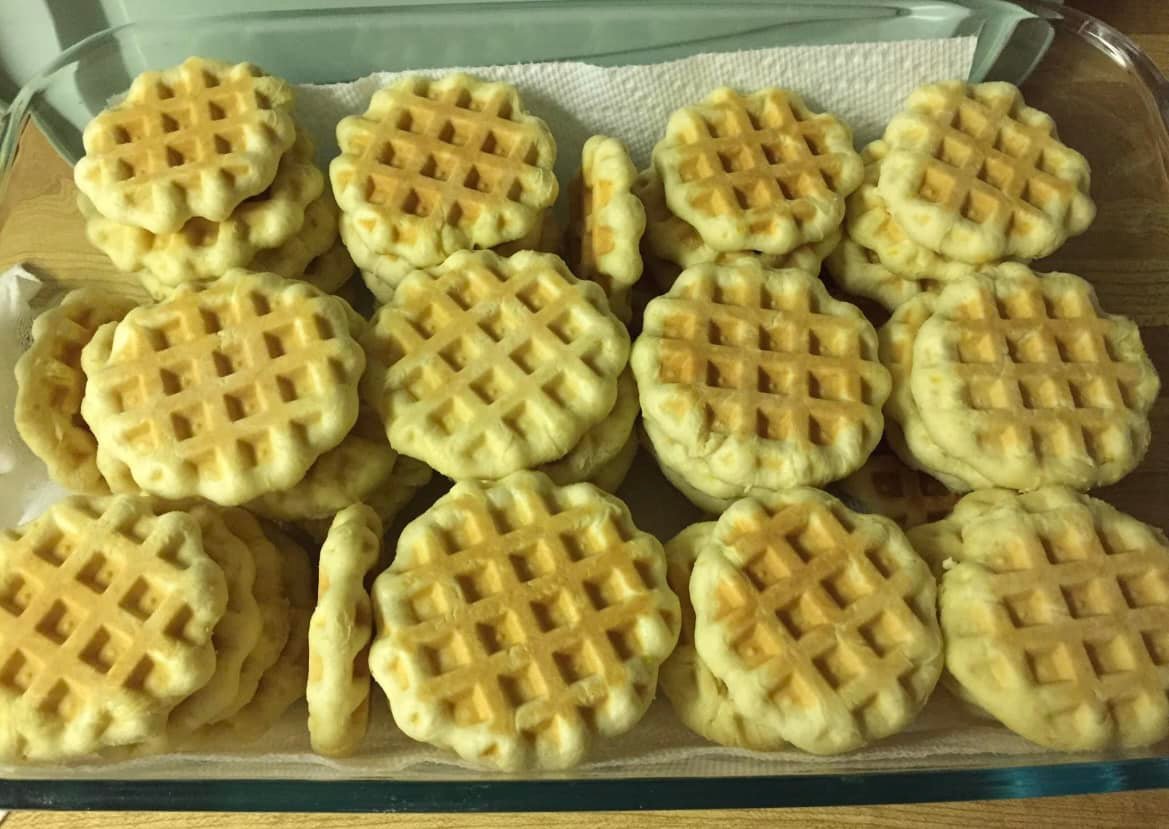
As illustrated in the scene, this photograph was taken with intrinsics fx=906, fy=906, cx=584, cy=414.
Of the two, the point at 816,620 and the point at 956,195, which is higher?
the point at 956,195

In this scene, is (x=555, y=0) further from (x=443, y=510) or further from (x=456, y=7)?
(x=443, y=510)

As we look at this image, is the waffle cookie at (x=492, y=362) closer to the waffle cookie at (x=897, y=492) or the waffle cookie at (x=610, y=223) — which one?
the waffle cookie at (x=610, y=223)

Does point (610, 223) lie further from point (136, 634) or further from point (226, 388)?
point (136, 634)

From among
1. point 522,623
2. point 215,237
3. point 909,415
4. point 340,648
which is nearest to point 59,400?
point 215,237

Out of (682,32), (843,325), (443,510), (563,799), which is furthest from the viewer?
(682,32)

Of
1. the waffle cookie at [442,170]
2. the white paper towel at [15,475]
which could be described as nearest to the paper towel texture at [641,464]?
the white paper towel at [15,475]

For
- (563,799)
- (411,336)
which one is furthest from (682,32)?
(563,799)

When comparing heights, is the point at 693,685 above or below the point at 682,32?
below
